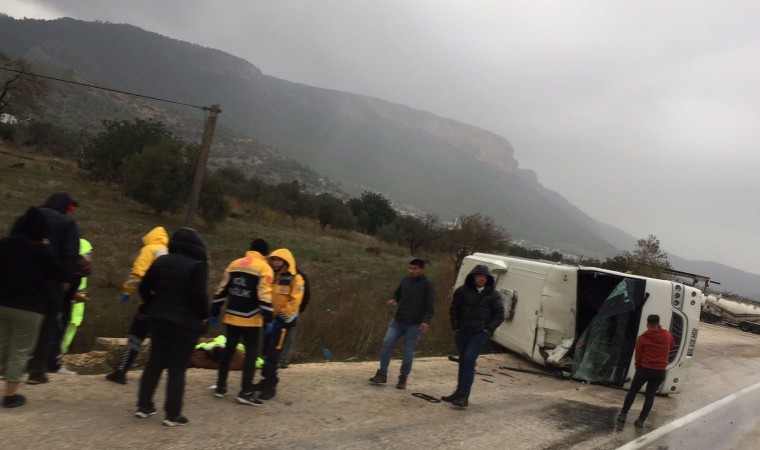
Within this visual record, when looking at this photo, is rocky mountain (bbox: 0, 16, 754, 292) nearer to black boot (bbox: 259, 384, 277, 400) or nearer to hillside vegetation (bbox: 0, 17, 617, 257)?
hillside vegetation (bbox: 0, 17, 617, 257)

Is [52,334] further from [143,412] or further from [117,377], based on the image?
[143,412]

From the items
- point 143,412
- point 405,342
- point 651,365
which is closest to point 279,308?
point 143,412

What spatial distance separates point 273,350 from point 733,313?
142 ft

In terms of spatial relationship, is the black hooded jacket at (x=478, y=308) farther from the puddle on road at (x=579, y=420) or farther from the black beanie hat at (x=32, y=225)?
the black beanie hat at (x=32, y=225)

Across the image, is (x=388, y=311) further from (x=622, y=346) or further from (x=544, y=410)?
(x=544, y=410)

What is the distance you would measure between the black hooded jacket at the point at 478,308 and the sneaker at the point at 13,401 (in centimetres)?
499

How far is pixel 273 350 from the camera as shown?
255 inches

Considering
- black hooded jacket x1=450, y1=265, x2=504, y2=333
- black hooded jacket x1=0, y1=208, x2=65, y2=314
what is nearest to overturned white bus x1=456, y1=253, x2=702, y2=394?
black hooded jacket x1=450, y1=265, x2=504, y2=333

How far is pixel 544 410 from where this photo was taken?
809 cm

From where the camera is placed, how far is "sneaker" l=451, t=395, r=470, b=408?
24.6 ft

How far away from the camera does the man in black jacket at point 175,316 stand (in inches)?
200

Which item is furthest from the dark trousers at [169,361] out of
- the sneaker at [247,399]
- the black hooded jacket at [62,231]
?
the black hooded jacket at [62,231]

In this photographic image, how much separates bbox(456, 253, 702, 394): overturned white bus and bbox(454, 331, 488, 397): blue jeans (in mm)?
3944

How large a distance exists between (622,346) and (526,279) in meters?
2.17
